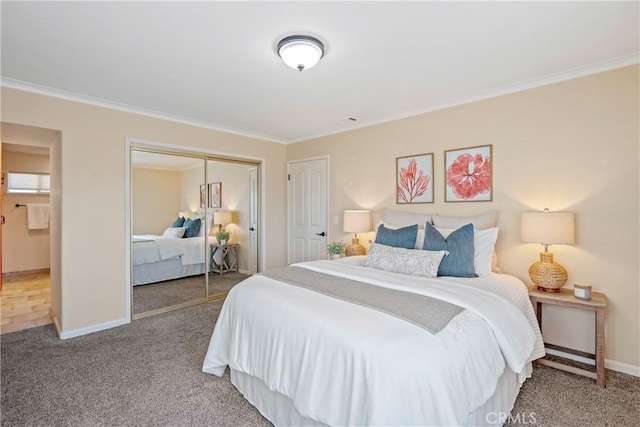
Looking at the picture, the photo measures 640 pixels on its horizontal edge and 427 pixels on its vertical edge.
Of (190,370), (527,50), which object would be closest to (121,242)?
(190,370)

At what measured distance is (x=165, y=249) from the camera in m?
3.84

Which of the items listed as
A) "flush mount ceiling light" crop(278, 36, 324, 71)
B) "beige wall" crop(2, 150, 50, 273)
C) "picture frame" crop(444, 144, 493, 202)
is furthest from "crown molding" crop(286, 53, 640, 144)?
"beige wall" crop(2, 150, 50, 273)

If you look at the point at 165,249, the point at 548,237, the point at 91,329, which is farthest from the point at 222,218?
the point at 548,237

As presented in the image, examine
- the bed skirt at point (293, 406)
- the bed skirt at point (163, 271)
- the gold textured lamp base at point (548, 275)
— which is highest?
the gold textured lamp base at point (548, 275)

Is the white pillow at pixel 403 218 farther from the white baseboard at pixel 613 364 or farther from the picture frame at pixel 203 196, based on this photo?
the picture frame at pixel 203 196

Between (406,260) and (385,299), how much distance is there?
2.83 feet

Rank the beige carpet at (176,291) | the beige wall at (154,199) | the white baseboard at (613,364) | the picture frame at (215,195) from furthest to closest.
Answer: the picture frame at (215,195) < the beige carpet at (176,291) < the beige wall at (154,199) < the white baseboard at (613,364)

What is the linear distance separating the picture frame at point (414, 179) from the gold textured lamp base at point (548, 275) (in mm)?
1181

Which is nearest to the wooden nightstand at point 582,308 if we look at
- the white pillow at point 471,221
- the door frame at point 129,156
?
the white pillow at point 471,221

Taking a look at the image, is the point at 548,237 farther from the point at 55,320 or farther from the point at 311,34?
the point at 55,320

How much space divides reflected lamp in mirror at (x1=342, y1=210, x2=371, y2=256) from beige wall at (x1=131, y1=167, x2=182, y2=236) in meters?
2.14

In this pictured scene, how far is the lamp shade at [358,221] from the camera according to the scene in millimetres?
3723

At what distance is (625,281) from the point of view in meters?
2.33

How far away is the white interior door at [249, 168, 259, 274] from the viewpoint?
463cm
